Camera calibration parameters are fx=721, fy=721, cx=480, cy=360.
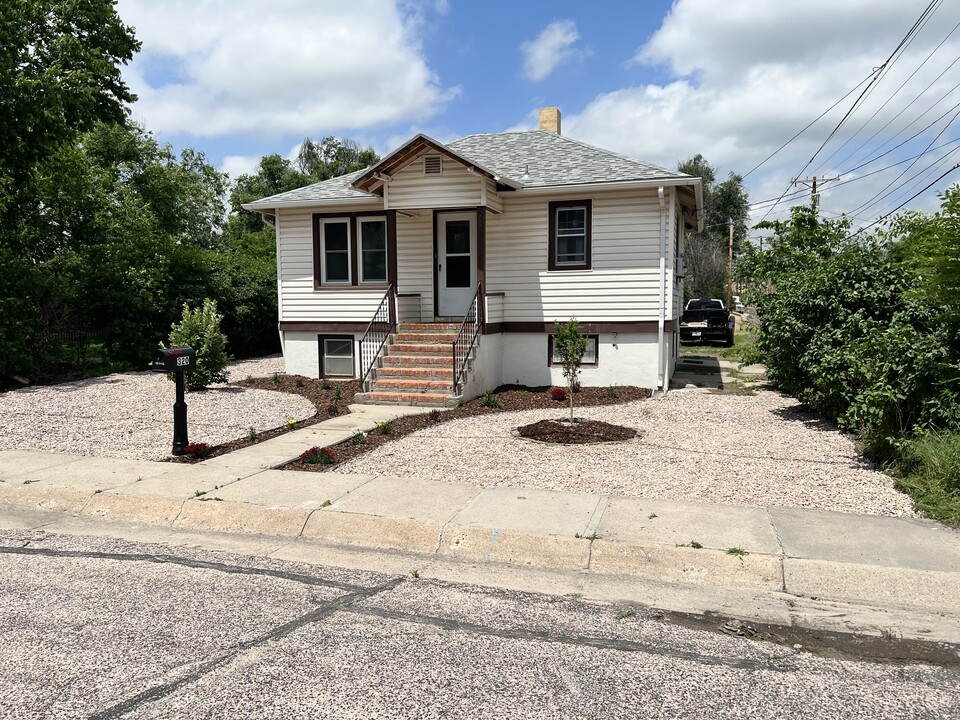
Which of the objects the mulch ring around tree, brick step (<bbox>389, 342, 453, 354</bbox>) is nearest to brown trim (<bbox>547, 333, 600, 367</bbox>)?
brick step (<bbox>389, 342, 453, 354</bbox>)

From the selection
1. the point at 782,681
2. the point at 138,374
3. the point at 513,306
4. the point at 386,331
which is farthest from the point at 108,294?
the point at 782,681

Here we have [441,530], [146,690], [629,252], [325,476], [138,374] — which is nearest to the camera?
[146,690]

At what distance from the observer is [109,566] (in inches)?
219

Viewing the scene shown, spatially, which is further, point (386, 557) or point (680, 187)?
point (680, 187)

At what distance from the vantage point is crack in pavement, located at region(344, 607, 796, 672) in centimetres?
404

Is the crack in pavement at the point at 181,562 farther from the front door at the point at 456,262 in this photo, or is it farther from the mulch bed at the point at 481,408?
the front door at the point at 456,262

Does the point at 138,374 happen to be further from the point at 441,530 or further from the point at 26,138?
the point at 441,530

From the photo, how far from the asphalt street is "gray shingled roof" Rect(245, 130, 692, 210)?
1089 cm

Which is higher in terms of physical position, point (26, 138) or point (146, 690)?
point (26, 138)

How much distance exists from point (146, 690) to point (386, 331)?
11.8m

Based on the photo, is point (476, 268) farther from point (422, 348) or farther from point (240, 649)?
point (240, 649)

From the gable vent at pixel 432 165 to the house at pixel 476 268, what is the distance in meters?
A: 0.04

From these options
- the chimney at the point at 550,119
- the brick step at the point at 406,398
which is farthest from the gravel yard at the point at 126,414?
the chimney at the point at 550,119

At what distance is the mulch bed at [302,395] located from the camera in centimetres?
957
